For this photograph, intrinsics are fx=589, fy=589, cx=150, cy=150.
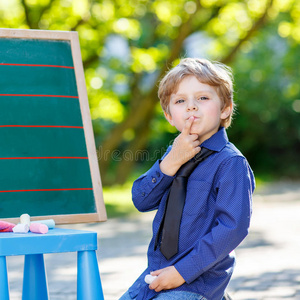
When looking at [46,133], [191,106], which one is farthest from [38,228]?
[46,133]

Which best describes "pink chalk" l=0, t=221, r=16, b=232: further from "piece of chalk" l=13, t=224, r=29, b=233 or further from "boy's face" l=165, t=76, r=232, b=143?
"boy's face" l=165, t=76, r=232, b=143

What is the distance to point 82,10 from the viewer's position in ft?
44.4

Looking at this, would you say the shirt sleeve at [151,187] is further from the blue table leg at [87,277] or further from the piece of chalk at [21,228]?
the piece of chalk at [21,228]

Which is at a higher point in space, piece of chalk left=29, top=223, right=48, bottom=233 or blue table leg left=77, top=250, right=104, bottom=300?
piece of chalk left=29, top=223, right=48, bottom=233

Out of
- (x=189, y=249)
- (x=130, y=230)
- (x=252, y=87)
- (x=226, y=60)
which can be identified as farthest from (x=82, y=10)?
(x=252, y=87)

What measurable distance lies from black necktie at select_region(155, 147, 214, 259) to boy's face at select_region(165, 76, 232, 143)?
0.32 feet

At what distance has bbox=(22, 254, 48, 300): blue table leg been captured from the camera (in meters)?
2.98

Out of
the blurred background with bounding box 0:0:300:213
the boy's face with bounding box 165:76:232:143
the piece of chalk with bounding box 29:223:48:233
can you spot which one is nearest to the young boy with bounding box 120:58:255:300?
the boy's face with bounding box 165:76:232:143

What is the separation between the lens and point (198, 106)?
2.45 metres

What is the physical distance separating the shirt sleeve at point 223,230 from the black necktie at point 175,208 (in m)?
0.10

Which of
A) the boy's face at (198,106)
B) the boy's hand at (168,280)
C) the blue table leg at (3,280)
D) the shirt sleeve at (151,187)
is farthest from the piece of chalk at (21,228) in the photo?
the boy's face at (198,106)

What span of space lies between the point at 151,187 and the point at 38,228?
0.50 metres

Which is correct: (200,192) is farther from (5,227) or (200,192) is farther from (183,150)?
(5,227)

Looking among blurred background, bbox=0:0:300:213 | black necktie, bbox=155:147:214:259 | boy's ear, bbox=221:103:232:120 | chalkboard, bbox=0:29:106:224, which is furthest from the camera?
blurred background, bbox=0:0:300:213
